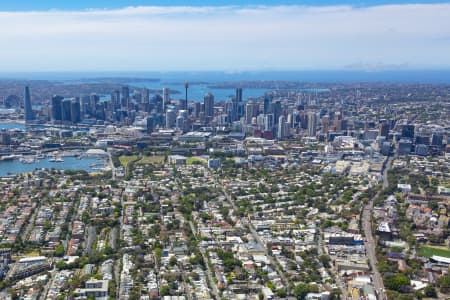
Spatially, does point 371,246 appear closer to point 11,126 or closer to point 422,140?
point 422,140

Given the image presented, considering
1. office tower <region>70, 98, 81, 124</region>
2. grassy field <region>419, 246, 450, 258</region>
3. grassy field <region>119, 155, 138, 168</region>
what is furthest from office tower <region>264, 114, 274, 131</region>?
grassy field <region>419, 246, 450, 258</region>

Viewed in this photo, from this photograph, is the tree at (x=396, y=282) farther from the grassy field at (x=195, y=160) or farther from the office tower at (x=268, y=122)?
the office tower at (x=268, y=122)

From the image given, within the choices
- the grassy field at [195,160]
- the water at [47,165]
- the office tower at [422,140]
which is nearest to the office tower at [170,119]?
the grassy field at [195,160]

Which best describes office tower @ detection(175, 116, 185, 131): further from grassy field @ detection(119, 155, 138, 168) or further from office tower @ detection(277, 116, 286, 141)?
grassy field @ detection(119, 155, 138, 168)

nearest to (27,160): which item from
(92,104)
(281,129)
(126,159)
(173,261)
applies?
(126,159)

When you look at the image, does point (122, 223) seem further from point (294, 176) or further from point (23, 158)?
point (23, 158)

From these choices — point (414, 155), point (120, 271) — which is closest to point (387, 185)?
point (414, 155)
